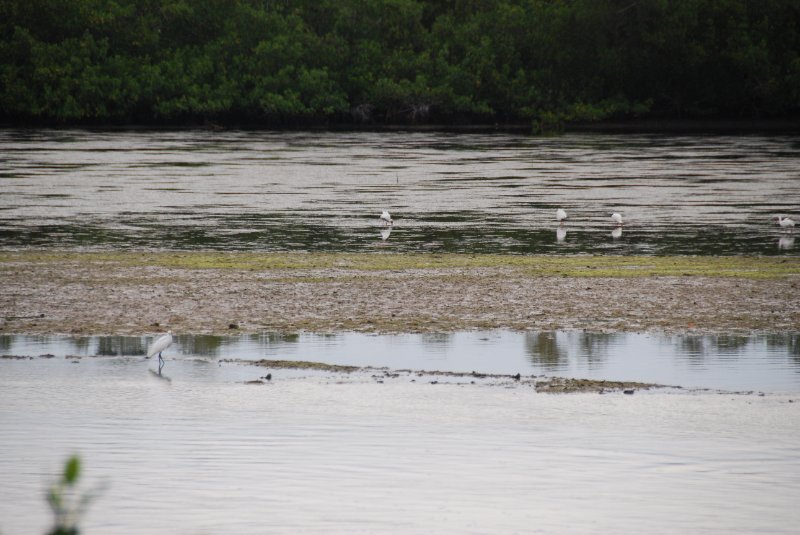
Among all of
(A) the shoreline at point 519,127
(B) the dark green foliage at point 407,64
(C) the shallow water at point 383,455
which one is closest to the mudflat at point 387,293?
(C) the shallow water at point 383,455

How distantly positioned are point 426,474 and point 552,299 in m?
7.45

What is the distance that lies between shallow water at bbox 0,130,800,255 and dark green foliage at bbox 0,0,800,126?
31289 mm

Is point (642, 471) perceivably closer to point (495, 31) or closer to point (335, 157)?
point (335, 157)

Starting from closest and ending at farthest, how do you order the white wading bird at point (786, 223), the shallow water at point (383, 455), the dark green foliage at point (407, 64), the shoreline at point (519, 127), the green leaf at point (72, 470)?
1. the green leaf at point (72, 470)
2. the shallow water at point (383, 455)
3. the white wading bird at point (786, 223)
4. the shoreline at point (519, 127)
5. the dark green foliage at point (407, 64)

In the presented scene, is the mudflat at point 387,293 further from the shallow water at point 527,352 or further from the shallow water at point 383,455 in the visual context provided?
the shallow water at point 383,455

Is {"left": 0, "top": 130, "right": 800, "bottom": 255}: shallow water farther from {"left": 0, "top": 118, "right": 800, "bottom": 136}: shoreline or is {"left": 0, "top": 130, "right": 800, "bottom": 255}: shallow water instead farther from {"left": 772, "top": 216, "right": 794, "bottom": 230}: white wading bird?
{"left": 0, "top": 118, "right": 800, "bottom": 136}: shoreline

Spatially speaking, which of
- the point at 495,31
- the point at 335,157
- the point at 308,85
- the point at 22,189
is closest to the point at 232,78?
the point at 308,85

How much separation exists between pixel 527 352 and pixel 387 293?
149 inches

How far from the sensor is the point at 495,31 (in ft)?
331

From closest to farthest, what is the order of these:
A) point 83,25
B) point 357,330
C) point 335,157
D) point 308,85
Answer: point 357,330, point 335,157, point 308,85, point 83,25

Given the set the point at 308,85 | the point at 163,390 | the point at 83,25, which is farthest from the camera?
the point at 83,25

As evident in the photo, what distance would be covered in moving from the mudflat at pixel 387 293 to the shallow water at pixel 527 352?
45cm

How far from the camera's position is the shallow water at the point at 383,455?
8.52m

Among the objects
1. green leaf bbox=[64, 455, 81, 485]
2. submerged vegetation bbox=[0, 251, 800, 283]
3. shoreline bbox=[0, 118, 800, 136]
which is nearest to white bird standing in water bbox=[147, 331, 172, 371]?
submerged vegetation bbox=[0, 251, 800, 283]
